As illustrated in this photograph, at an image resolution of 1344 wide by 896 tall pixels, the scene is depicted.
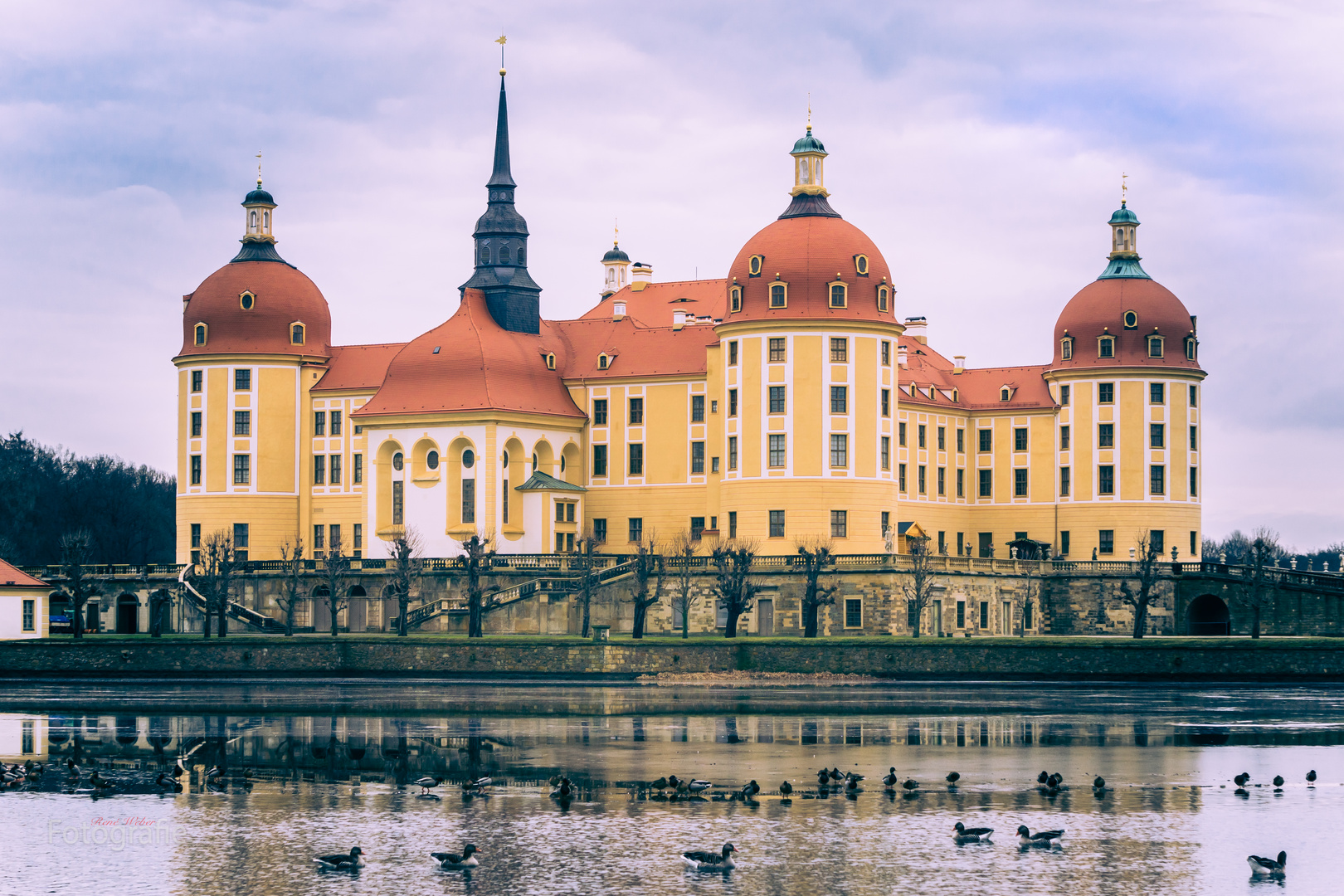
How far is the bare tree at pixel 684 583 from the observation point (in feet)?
275

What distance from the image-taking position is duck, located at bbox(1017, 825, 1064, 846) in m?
30.8

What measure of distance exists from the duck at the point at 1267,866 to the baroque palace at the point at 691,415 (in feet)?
206

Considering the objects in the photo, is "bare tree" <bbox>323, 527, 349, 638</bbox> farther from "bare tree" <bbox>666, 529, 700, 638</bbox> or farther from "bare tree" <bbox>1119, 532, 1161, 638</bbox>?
"bare tree" <bbox>1119, 532, 1161, 638</bbox>

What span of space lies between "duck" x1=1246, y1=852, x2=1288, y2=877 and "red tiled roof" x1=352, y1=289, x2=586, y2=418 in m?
70.3

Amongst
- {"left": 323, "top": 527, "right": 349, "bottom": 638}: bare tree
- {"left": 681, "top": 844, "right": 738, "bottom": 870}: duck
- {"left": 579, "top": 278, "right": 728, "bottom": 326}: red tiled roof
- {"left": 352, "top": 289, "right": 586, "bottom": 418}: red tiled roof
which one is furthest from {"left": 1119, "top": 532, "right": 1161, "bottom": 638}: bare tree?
{"left": 681, "top": 844, "right": 738, "bottom": 870}: duck

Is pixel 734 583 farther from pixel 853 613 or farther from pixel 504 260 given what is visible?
pixel 504 260

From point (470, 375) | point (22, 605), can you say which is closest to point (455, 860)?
point (22, 605)

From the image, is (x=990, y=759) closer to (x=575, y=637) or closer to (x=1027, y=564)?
(x=575, y=637)

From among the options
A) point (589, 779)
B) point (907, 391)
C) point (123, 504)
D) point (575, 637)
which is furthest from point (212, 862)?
point (123, 504)

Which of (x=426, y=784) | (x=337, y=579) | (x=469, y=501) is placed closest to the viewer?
(x=426, y=784)

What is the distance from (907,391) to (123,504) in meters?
57.0

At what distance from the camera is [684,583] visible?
84938 millimetres

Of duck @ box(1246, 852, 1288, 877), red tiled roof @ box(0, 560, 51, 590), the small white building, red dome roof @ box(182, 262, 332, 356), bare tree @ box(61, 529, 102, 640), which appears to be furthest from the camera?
red dome roof @ box(182, 262, 332, 356)

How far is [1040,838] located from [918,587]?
52889 mm
